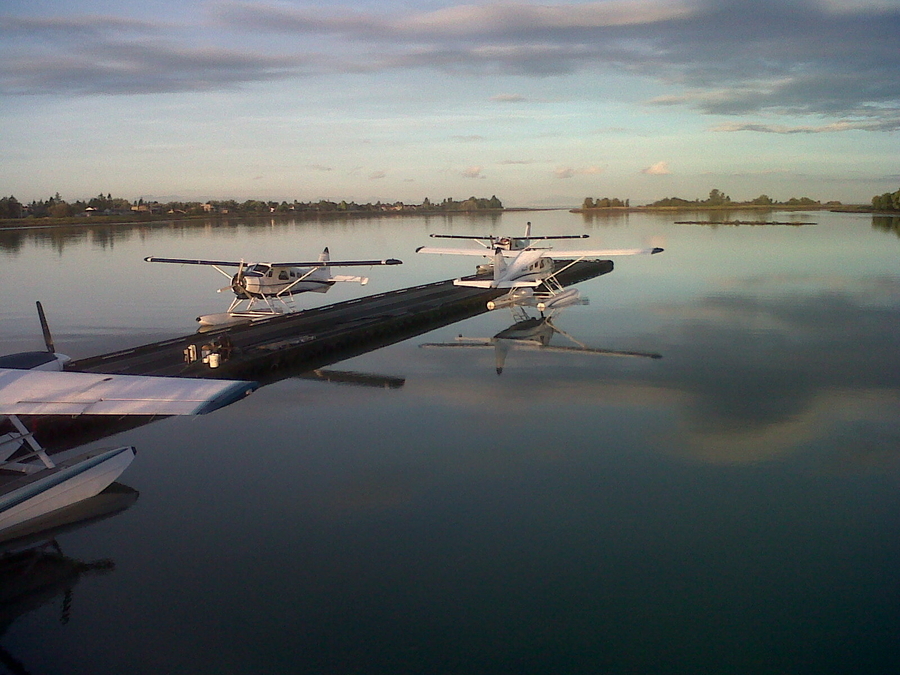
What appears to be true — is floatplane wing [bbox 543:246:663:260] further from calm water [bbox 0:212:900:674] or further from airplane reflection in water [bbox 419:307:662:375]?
calm water [bbox 0:212:900:674]

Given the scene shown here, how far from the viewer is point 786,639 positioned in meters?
7.32

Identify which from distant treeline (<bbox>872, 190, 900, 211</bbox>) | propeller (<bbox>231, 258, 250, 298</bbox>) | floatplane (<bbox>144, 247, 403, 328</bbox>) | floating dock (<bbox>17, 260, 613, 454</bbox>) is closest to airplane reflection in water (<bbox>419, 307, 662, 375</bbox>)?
floating dock (<bbox>17, 260, 613, 454</bbox>)

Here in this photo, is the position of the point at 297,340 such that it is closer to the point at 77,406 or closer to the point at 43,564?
the point at 43,564

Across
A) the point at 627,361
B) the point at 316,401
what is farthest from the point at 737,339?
the point at 316,401

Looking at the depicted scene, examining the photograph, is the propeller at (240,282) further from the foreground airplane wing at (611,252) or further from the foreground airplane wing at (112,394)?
the foreground airplane wing at (112,394)

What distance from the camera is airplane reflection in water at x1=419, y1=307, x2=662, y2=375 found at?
2116cm

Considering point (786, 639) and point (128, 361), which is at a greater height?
point (128, 361)

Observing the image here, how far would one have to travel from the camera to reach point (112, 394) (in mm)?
8047

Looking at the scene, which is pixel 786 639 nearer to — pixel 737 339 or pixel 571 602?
pixel 571 602

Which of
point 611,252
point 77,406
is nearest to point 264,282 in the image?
point 611,252

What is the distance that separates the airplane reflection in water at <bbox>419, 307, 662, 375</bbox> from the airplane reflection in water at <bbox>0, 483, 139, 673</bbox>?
11.1 meters

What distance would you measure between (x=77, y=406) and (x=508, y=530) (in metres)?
5.66

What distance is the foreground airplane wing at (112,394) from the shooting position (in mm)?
7625

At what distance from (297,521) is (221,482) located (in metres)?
2.18
